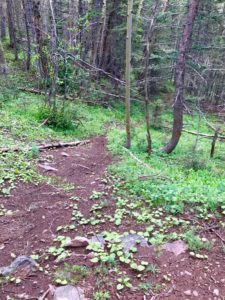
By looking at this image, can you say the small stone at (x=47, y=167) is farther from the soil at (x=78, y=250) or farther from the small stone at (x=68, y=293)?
the small stone at (x=68, y=293)

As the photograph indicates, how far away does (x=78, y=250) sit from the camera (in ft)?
12.3

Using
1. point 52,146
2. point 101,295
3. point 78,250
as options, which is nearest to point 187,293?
point 101,295

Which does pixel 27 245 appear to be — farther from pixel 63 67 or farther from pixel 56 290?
pixel 63 67

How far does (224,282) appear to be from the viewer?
3.31 meters

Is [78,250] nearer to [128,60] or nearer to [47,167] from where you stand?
[47,167]

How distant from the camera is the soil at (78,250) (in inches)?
124

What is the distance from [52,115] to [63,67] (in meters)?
2.30

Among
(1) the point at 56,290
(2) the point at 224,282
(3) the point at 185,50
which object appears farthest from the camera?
(3) the point at 185,50

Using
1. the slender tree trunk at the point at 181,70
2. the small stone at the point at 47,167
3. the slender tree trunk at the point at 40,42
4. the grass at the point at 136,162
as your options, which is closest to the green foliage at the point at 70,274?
the grass at the point at 136,162

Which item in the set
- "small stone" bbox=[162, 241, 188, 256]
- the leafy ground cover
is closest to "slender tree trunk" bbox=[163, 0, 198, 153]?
the leafy ground cover

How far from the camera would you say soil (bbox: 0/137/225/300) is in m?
3.15

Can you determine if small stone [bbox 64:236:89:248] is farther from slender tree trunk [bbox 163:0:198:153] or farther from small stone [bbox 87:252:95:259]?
slender tree trunk [bbox 163:0:198:153]

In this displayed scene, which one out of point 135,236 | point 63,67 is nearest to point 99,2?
point 63,67

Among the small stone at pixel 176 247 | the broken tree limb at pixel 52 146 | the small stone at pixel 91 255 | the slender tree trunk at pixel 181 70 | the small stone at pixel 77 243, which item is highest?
the slender tree trunk at pixel 181 70
